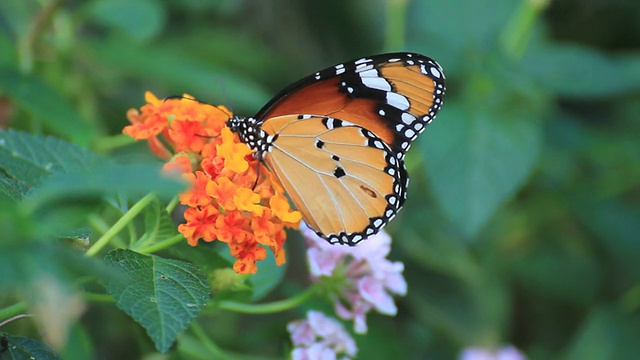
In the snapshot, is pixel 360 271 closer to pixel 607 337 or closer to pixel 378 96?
pixel 378 96

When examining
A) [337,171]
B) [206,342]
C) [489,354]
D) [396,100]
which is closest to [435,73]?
[396,100]

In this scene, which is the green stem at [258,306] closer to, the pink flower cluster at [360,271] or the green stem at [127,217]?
the pink flower cluster at [360,271]

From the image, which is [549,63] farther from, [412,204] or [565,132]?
[412,204]

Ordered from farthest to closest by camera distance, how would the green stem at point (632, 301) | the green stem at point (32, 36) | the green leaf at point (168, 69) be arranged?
the green stem at point (632, 301), the green leaf at point (168, 69), the green stem at point (32, 36)

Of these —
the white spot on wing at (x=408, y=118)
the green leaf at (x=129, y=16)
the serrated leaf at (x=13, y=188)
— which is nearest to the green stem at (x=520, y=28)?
the white spot on wing at (x=408, y=118)

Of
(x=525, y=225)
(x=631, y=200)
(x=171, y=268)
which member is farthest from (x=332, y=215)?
(x=631, y=200)

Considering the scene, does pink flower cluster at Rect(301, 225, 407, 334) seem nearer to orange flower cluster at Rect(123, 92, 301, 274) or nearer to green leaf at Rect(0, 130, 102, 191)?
orange flower cluster at Rect(123, 92, 301, 274)

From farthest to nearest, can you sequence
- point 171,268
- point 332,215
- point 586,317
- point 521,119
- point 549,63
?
point 586,317, point 549,63, point 521,119, point 332,215, point 171,268
